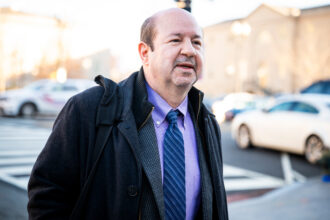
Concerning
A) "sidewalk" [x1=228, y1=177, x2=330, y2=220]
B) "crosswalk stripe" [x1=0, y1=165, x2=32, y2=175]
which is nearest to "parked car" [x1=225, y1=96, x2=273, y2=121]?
"sidewalk" [x1=228, y1=177, x2=330, y2=220]

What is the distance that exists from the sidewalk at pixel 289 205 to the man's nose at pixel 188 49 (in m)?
3.61

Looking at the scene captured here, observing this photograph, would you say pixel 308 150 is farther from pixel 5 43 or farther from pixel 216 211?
pixel 5 43

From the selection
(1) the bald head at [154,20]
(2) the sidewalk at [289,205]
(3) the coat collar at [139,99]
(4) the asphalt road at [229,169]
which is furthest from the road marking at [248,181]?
(1) the bald head at [154,20]

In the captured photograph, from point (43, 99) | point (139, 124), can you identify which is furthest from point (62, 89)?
point (139, 124)

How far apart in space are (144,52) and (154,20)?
0.69 feet

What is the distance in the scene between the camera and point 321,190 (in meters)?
6.33

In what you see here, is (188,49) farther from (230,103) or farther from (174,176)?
(230,103)

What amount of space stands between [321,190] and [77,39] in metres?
58.2

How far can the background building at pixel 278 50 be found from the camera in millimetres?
36750

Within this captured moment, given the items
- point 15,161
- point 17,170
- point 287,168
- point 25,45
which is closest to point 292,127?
point 287,168

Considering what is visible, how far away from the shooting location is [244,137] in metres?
11.0

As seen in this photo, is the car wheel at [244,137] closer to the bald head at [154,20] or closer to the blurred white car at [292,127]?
the blurred white car at [292,127]

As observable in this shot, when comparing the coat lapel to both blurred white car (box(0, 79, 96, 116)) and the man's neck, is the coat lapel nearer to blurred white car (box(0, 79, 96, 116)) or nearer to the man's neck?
the man's neck

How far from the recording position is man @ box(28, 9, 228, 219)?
183 centimetres
